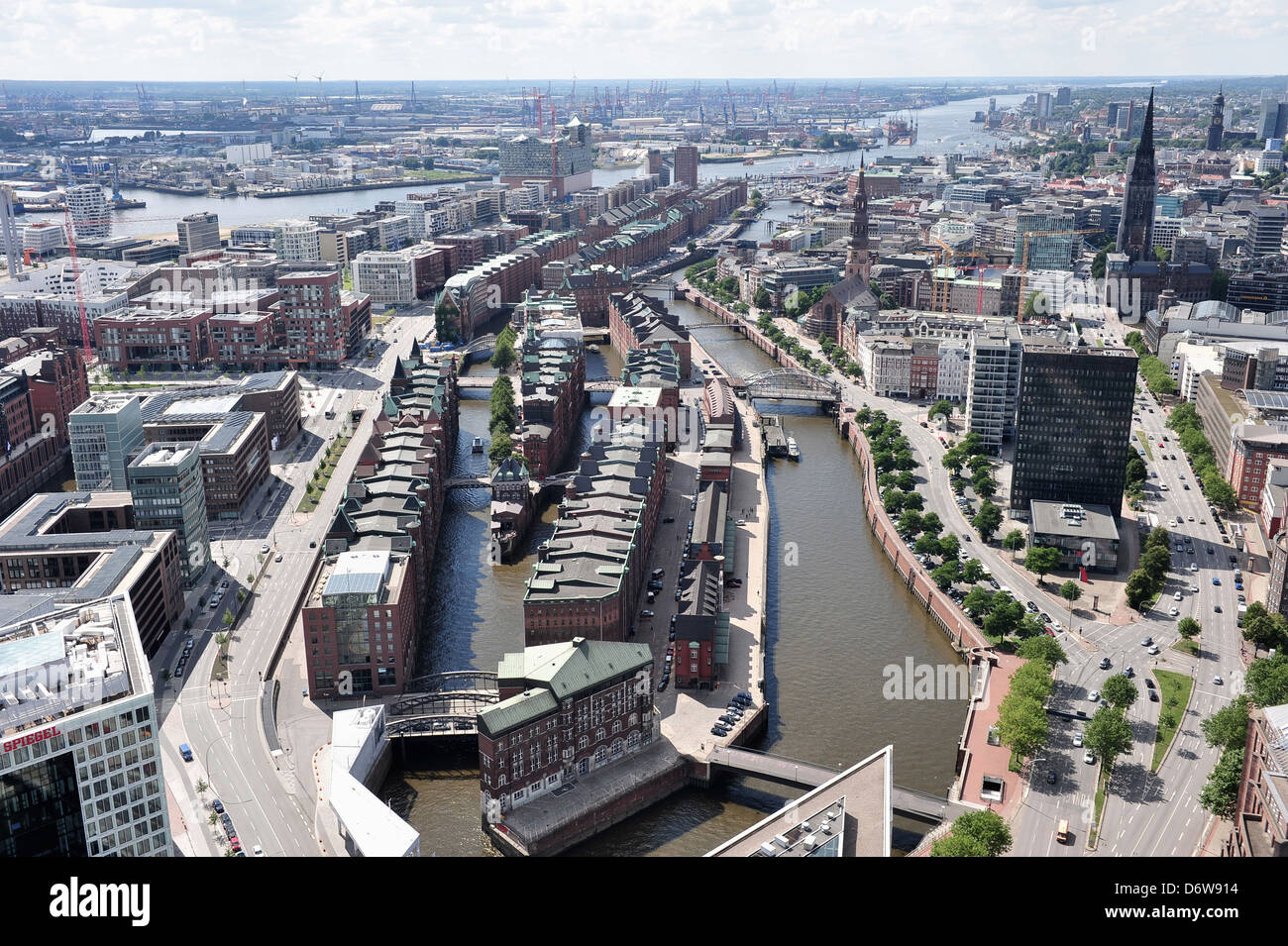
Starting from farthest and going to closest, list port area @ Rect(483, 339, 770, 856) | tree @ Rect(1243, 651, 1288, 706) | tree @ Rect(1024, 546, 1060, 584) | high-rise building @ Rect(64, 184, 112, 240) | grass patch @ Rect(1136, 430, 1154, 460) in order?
high-rise building @ Rect(64, 184, 112, 240), grass patch @ Rect(1136, 430, 1154, 460), tree @ Rect(1024, 546, 1060, 584), tree @ Rect(1243, 651, 1288, 706), port area @ Rect(483, 339, 770, 856)

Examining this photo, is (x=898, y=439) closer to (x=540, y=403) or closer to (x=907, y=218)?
(x=540, y=403)

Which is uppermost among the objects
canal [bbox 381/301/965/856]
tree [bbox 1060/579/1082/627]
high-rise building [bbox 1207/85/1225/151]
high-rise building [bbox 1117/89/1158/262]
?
high-rise building [bbox 1207/85/1225/151]

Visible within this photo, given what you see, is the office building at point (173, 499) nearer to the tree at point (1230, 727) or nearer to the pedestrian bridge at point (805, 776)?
the pedestrian bridge at point (805, 776)

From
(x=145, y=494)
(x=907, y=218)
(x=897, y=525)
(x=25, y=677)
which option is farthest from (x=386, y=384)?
(x=907, y=218)

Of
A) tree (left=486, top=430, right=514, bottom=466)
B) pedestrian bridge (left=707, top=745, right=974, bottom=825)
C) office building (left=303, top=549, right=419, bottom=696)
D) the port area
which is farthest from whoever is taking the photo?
tree (left=486, top=430, right=514, bottom=466)

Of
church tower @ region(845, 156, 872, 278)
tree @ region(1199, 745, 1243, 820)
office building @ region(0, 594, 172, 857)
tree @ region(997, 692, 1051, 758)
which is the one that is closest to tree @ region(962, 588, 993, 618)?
tree @ region(997, 692, 1051, 758)

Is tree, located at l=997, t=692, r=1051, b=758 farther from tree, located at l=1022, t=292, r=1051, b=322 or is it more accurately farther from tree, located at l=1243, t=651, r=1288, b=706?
tree, located at l=1022, t=292, r=1051, b=322

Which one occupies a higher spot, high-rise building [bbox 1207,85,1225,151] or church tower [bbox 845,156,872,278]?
high-rise building [bbox 1207,85,1225,151]
